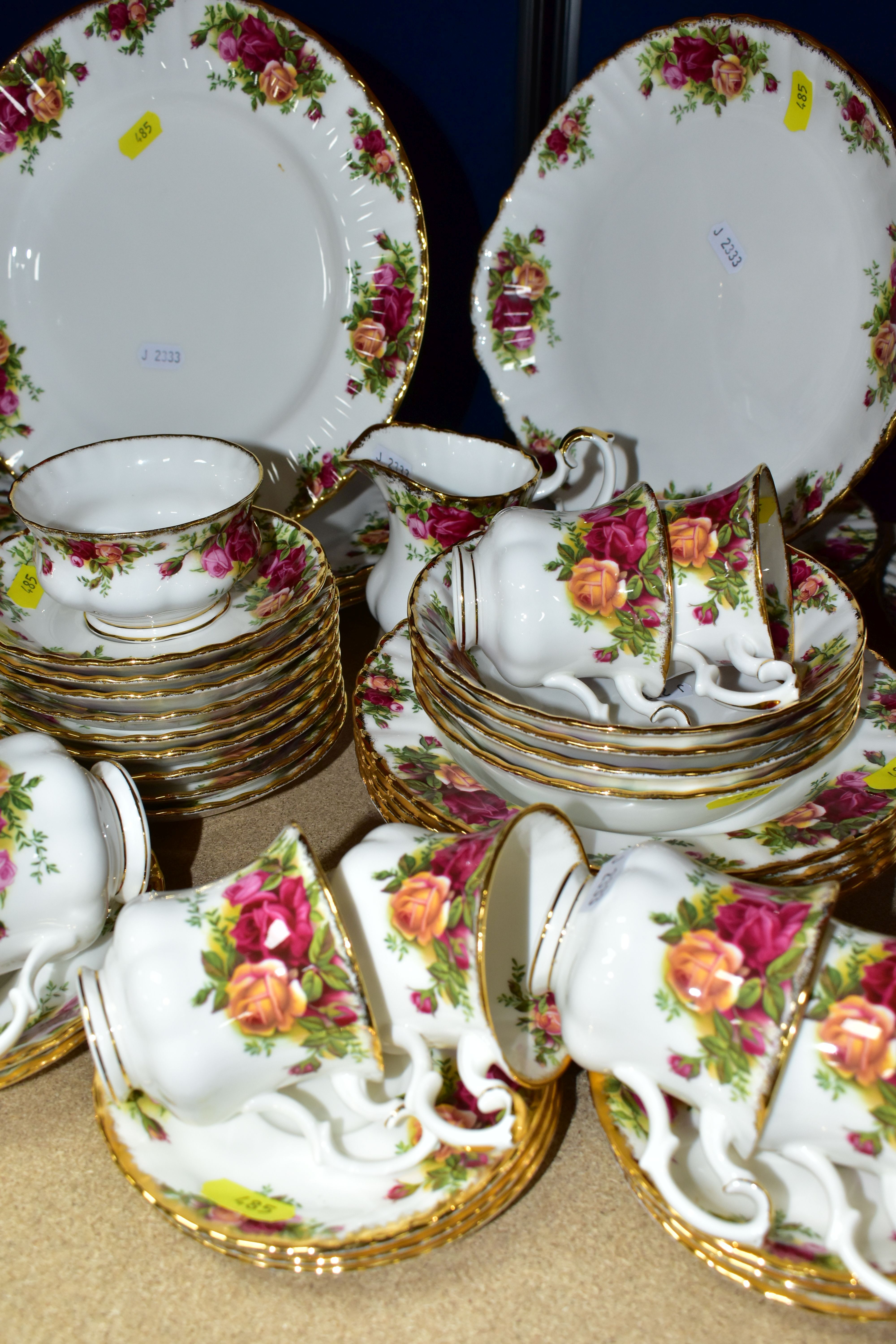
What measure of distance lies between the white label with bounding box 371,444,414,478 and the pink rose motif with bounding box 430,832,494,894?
1.62 ft

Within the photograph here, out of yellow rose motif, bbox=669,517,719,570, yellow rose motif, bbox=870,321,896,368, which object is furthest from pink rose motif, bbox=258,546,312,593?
yellow rose motif, bbox=870,321,896,368

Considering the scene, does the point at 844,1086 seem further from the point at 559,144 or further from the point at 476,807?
the point at 559,144

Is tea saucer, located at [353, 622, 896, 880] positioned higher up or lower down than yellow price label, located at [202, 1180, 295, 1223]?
higher up

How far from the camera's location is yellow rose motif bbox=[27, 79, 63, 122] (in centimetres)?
102

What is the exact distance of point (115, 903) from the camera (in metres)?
0.73

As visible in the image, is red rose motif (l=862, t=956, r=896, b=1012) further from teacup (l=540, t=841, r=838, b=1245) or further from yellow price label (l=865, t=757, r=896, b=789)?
yellow price label (l=865, t=757, r=896, b=789)

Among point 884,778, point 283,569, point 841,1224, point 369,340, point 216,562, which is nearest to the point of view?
point 841,1224

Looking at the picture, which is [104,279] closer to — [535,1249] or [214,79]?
[214,79]

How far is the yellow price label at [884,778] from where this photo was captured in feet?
2.43

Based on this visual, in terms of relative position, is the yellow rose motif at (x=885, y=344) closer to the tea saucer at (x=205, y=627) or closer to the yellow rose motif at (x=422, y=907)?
the tea saucer at (x=205, y=627)

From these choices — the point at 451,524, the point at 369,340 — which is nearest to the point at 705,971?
the point at 451,524

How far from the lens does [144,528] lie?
944mm

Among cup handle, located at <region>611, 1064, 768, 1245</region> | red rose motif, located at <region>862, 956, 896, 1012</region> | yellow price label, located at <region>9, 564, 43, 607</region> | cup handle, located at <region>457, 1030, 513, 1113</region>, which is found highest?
yellow price label, located at <region>9, 564, 43, 607</region>

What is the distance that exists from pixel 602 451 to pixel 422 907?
0.58 metres
